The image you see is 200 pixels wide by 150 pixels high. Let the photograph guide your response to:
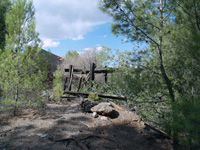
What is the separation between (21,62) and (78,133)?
2914 millimetres

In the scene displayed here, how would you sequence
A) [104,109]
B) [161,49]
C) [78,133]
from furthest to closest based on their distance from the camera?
1. [104,109]
2. [78,133]
3. [161,49]

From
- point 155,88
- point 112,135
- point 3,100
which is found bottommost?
point 112,135

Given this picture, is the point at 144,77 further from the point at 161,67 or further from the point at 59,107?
the point at 59,107

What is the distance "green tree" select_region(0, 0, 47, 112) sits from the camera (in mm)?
5027

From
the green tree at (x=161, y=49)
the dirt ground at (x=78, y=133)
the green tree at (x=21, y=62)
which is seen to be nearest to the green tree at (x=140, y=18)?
the green tree at (x=161, y=49)

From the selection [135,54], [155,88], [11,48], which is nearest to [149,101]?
[155,88]

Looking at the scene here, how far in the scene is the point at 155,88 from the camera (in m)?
3.41

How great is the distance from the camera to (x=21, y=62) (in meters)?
5.22

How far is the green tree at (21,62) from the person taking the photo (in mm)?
5027

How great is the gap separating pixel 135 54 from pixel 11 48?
3.83 meters

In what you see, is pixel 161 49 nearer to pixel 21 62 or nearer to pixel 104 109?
pixel 104 109

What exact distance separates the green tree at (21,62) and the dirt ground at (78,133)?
657 mm

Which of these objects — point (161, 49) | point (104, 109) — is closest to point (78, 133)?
point (104, 109)

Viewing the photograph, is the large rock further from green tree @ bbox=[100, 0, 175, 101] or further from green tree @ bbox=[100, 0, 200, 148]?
green tree @ bbox=[100, 0, 175, 101]
